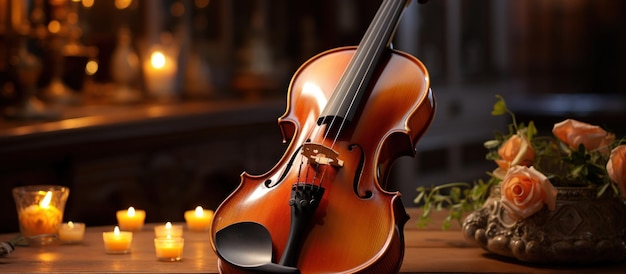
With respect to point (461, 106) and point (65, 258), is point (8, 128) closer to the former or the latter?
point (65, 258)

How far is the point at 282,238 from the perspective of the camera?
3.74 ft

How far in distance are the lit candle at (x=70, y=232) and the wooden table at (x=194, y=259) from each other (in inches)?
0.7

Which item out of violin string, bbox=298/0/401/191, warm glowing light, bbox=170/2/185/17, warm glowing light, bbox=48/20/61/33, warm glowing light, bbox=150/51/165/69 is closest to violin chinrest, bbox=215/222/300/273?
violin string, bbox=298/0/401/191

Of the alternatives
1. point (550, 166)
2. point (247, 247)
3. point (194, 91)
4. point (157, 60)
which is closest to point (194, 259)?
point (247, 247)

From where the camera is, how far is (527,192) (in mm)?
1228

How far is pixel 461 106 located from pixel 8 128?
311 cm

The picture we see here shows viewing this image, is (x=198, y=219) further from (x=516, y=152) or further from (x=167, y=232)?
(x=516, y=152)

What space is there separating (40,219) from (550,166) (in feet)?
2.36

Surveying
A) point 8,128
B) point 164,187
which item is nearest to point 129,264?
point 8,128

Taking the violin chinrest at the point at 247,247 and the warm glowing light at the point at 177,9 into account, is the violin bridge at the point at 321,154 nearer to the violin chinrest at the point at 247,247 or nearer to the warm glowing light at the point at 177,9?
the violin chinrest at the point at 247,247

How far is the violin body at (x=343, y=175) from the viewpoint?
43.8 inches

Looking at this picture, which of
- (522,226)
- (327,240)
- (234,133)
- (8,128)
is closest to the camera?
(327,240)

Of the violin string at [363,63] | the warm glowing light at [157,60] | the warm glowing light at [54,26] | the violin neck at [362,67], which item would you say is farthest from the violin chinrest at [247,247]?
the warm glowing light at [157,60]

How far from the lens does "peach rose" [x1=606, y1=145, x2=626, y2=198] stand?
4.04ft
